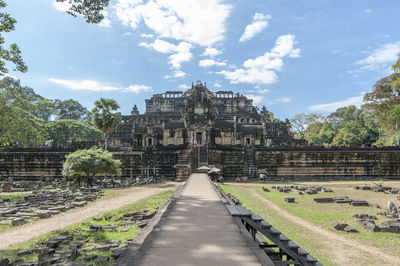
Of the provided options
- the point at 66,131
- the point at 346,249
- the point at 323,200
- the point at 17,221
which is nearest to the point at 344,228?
the point at 346,249

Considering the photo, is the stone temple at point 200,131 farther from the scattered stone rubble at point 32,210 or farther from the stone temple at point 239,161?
the scattered stone rubble at point 32,210

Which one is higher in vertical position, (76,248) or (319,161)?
(319,161)

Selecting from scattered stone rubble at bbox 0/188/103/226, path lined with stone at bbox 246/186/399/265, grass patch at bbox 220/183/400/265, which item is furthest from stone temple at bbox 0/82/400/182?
path lined with stone at bbox 246/186/399/265

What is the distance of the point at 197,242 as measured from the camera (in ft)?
17.4

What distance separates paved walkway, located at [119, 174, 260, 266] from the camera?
4.36 metres

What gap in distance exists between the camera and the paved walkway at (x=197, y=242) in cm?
436

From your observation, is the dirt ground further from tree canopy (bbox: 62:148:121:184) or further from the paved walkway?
tree canopy (bbox: 62:148:121:184)

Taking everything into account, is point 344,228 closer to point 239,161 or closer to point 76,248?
point 76,248

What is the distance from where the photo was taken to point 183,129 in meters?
36.1

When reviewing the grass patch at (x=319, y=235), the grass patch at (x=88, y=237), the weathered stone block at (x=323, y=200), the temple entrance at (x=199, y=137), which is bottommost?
the weathered stone block at (x=323, y=200)

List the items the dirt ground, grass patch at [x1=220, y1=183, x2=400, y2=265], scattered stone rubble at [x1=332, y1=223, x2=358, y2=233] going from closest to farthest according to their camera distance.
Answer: grass patch at [x1=220, y1=183, x2=400, y2=265]
the dirt ground
scattered stone rubble at [x1=332, y1=223, x2=358, y2=233]

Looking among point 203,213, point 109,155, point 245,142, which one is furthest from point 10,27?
point 245,142

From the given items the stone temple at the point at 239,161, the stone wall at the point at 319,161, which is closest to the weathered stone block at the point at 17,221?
the stone temple at the point at 239,161

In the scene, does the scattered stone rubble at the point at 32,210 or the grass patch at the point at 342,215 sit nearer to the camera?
the grass patch at the point at 342,215
